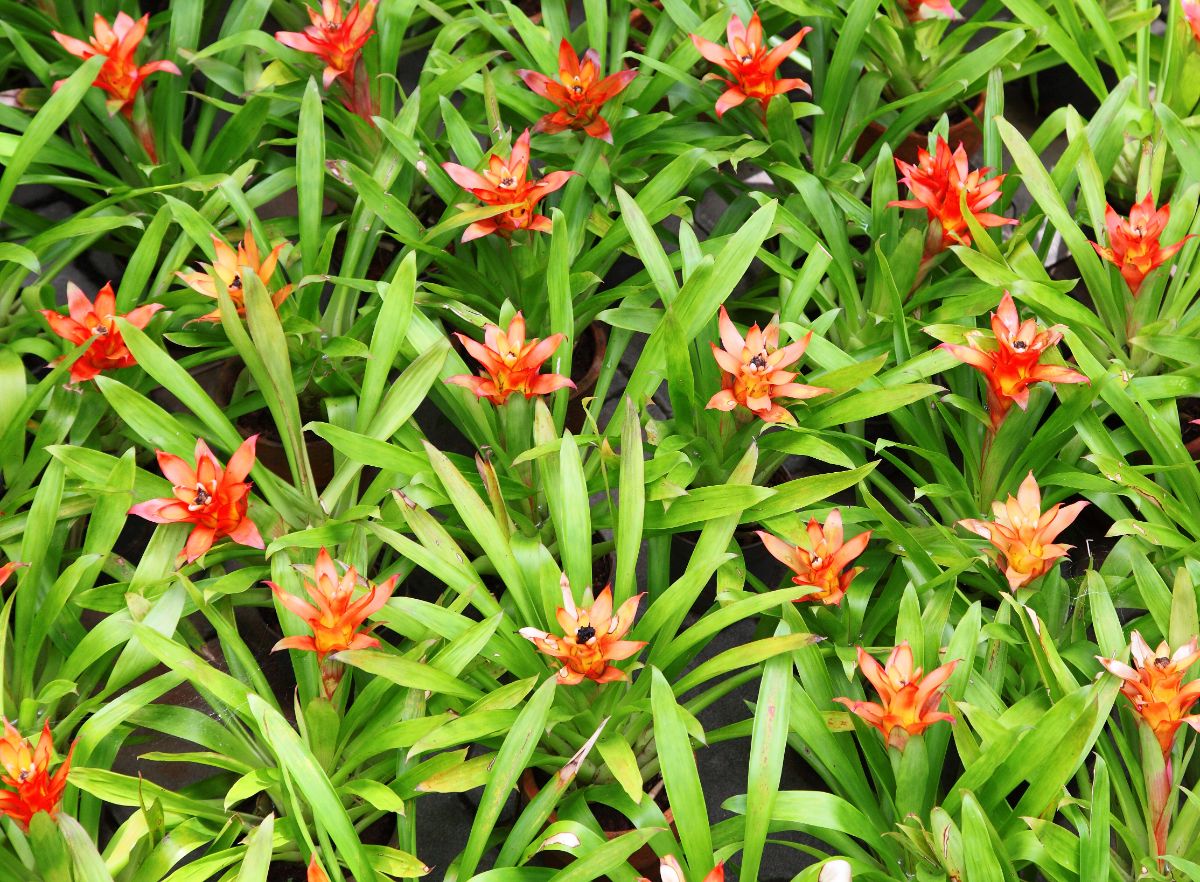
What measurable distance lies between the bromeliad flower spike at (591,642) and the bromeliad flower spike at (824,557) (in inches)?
11.4

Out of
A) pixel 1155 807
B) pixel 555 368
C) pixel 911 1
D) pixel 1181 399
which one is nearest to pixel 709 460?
pixel 555 368

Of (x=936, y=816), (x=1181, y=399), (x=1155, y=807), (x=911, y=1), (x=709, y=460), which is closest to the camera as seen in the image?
(x=936, y=816)

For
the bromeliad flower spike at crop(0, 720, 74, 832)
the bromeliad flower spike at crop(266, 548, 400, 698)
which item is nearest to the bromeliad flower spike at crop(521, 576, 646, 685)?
the bromeliad flower spike at crop(266, 548, 400, 698)

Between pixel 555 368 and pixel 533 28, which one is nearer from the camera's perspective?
pixel 555 368

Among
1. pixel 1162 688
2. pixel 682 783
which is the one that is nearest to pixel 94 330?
pixel 682 783

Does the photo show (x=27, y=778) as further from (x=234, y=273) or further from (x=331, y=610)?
(x=234, y=273)

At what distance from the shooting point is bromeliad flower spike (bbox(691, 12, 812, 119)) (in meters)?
2.50

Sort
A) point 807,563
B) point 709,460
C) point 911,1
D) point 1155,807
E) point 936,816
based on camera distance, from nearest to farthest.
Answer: point 936,816 < point 1155,807 < point 807,563 < point 709,460 < point 911,1

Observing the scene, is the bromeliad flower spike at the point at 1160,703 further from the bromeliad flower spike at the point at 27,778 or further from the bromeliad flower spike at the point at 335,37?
the bromeliad flower spike at the point at 335,37

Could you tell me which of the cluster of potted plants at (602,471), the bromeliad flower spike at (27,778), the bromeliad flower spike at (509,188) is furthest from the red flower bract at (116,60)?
the bromeliad flower spike at (27,778)

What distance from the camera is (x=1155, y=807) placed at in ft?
5.98

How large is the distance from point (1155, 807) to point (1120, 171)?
5.06 feet

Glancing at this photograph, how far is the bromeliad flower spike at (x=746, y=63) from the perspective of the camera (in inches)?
98.3

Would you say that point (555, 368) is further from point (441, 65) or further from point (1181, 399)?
point (1181, 399)
